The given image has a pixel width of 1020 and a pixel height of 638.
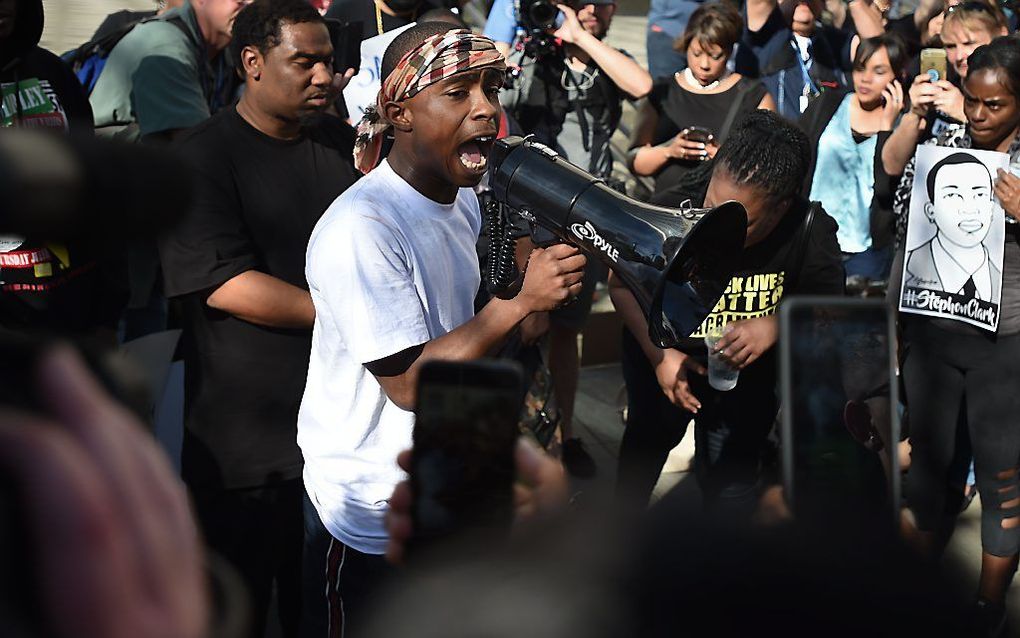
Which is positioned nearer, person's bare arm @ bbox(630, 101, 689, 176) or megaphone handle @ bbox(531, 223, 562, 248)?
megaphone handle @ bbox(531, 223, 562, 248)

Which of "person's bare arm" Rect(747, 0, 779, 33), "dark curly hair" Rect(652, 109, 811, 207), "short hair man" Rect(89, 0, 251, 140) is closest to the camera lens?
"dark curly hair" Rect(652, 109, 811, 207)

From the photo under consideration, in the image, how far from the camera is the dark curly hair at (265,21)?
3.06 m

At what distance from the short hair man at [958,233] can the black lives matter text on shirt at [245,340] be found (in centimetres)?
207

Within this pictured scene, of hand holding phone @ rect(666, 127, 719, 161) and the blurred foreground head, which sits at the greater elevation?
the blurred foreground head

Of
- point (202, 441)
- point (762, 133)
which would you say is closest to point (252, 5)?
point (202, 441)

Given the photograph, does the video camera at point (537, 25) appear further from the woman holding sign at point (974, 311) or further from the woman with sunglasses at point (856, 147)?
the woman holding sign at point (974, 311)

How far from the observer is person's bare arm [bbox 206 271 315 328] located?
2725mm

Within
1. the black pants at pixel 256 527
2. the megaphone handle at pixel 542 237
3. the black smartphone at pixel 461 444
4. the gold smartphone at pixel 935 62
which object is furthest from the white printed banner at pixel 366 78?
the black smartphone at pixel 461 444

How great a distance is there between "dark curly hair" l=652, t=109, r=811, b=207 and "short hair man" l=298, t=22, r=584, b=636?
939mm

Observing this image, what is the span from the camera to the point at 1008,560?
11.5ft

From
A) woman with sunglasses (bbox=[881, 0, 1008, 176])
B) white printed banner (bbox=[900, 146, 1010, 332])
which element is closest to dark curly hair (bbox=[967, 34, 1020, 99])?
white printed banner (bbox=[900, 146, 1010, 332])

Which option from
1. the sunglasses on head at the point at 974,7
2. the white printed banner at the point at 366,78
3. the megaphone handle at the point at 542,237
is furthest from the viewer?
the sunglasses on head at the point at 974,7

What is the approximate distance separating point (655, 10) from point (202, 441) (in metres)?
4.57

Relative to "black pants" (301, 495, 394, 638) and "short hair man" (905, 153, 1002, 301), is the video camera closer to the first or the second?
"short hair man" (905, 153, 1002, 301)
